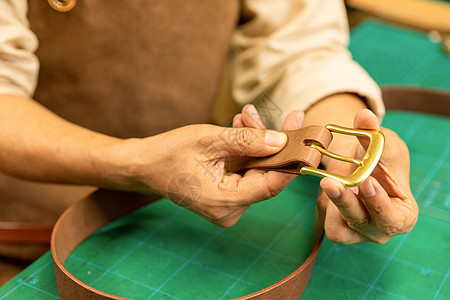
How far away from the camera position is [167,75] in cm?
98

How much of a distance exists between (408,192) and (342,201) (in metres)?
0.13

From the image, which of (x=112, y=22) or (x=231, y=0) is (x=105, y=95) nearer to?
(x=112, y=22)

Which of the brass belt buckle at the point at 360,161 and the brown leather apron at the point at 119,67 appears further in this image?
the brown leather apron at the point at 119,67

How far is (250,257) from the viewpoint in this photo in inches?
28.4

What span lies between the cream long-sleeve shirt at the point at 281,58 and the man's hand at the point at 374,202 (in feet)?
0.76

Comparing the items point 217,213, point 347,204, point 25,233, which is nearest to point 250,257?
point 217,213

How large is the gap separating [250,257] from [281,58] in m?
0.42

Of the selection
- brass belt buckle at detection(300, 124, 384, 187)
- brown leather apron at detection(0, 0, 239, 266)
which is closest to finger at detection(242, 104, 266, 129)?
brass belt buckle at detection(300, 124, 384, 187)

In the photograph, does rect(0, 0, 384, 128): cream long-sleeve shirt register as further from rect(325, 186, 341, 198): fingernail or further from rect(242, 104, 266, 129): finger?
rect(325, 186, 341, 198): fingernail

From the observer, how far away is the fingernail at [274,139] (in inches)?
23.6

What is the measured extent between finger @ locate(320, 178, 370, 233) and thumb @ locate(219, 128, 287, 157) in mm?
101

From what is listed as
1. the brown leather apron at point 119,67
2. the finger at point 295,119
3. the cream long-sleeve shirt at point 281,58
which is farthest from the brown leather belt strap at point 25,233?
the finger at point 295,119

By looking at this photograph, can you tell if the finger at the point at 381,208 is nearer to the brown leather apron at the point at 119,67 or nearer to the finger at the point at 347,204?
the finger at the point at 347,204

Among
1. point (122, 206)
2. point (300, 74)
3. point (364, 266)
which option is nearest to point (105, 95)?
point (122, 206)
